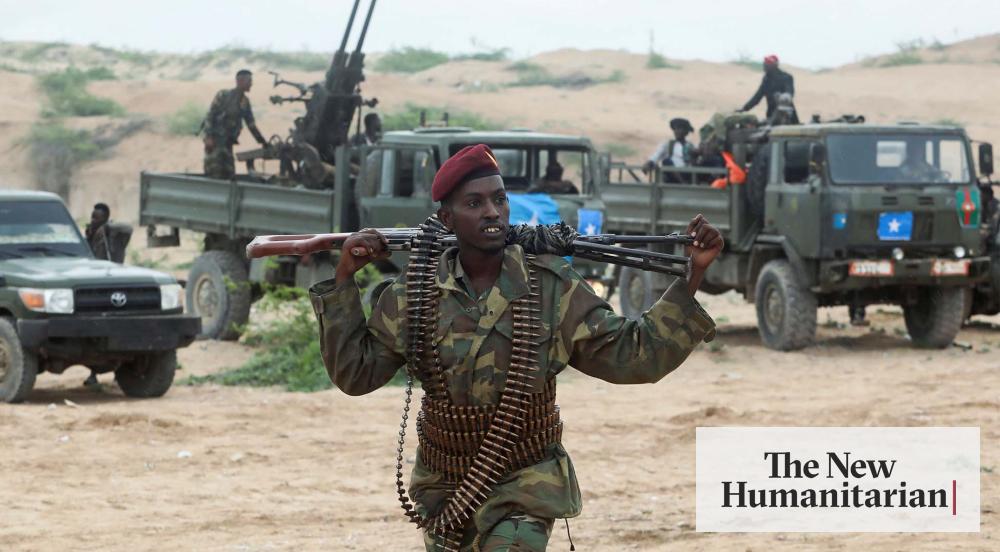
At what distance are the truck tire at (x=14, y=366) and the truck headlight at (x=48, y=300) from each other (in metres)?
0.25

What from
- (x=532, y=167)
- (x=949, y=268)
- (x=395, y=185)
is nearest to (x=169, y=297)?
(x=395, y=185)

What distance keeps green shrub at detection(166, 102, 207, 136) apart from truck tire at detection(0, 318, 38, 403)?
2324 cm

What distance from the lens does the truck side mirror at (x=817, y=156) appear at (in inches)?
580

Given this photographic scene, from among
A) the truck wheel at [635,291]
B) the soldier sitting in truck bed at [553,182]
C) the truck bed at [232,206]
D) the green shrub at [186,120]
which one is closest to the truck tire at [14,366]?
the truck bed at [232,206]

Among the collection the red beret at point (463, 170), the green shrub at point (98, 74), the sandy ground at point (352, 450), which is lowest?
the sandy ground at point (352, 450)

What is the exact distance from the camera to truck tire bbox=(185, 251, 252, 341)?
1648 centimetres

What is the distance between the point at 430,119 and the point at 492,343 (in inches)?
1202

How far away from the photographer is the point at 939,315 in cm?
1537

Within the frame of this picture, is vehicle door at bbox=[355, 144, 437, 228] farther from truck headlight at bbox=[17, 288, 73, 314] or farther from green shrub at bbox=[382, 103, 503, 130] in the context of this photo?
green shrub at bbox=[382, 103, 503, 130]

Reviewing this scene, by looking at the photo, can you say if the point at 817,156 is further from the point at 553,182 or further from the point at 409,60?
the point at 409,60

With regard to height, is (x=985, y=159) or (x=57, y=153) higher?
(x=985, y=159)

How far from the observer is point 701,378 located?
14102 millimetres

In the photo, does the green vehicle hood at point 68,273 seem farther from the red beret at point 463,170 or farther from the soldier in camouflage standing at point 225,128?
the red beret at point 463,170

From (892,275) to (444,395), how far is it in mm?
10652
